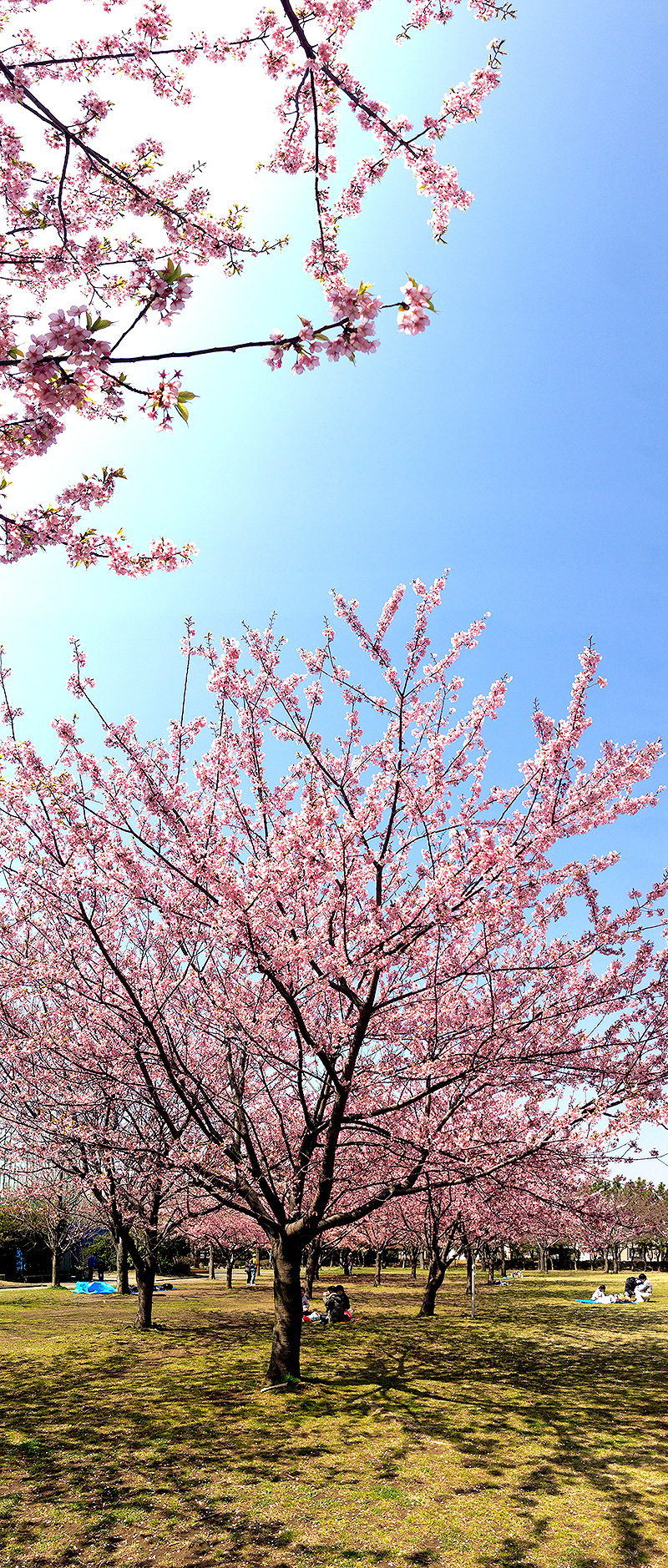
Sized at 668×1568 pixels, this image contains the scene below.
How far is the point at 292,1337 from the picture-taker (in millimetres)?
11078

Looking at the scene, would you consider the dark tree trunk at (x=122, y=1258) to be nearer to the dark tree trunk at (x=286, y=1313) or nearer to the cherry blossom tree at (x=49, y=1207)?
the cherry blossom tree at (x=49, y=1207)

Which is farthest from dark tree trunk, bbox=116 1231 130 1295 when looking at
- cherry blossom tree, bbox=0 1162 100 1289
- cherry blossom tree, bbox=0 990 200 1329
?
cherry blossom tree, bbox=0 990 200 1329

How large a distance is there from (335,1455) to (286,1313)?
3.14 metres

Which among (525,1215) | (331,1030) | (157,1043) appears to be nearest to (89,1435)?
(157,1043)

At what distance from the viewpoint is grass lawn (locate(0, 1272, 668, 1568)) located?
589 cm

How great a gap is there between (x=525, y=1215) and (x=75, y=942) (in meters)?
17.4

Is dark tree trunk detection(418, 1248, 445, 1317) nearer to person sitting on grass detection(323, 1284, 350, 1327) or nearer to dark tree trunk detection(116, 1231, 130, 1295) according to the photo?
person sitting on grass detection(323, 1284, 350, 1327)

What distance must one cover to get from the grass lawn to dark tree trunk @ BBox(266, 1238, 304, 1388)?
36cm

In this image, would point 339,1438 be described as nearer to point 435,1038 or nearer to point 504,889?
point 435,1038

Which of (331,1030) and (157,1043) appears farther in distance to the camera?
(331,1030)

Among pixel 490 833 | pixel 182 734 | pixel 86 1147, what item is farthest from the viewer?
pixel 86 1147

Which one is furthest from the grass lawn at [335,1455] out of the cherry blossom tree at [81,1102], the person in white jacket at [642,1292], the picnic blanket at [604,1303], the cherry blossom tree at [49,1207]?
the person in white jacket at [642,1292]

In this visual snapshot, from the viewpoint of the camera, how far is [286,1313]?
1092cm

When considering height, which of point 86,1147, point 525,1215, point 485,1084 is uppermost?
point 485,1084
